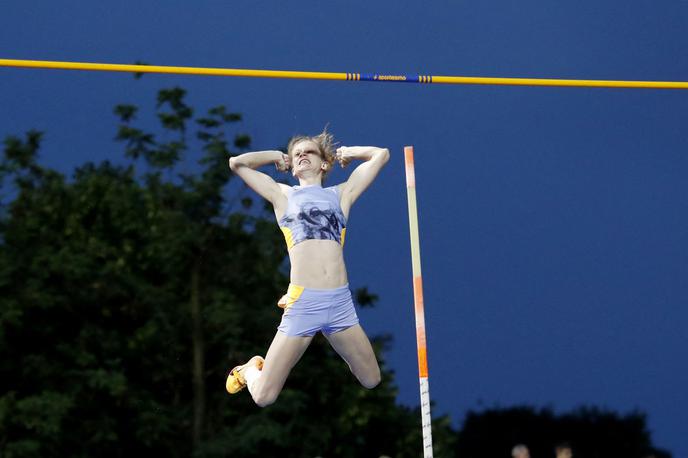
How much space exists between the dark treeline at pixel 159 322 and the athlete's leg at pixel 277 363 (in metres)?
10.5

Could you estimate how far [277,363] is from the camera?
279 inches

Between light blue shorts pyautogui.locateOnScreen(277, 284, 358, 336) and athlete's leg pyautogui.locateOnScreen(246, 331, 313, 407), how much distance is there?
1.9 inches

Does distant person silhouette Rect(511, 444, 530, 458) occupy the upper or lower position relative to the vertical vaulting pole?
lower

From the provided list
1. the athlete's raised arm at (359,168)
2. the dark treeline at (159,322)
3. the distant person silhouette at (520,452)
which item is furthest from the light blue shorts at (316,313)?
the dark treeline at (159,322)

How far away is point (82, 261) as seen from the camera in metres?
18.3

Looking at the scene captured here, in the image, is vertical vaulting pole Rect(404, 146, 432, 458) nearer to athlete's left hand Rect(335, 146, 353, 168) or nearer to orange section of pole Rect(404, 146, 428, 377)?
orange section of pole Rect(404, 146, 428, 377)

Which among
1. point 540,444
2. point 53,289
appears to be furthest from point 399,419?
point 540,444

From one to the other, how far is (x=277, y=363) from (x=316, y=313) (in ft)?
1.22

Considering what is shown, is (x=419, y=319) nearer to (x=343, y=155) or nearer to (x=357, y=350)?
(x=357, y=350)

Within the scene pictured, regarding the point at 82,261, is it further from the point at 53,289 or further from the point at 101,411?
the point at 101,411

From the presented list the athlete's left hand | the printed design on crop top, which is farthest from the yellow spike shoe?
the athlete's left hand

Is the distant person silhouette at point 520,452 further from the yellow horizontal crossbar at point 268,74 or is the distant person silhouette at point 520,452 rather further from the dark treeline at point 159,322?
the dark treeline at point 159,322

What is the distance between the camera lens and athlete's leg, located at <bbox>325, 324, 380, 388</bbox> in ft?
23.1

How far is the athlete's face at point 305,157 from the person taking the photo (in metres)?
7.26
